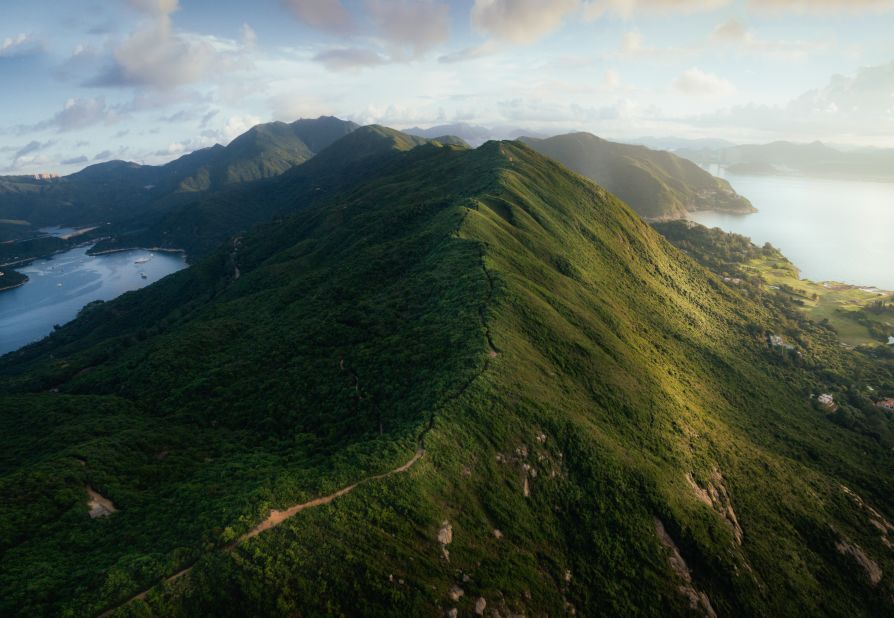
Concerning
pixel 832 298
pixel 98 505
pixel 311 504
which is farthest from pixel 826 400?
pixel 98 505

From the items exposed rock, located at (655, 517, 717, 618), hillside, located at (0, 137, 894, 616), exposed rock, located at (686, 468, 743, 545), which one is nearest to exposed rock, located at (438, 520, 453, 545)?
hillside, located at (0, 137, 894, 616)

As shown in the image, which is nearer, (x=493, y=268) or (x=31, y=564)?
(x=31, y=564)

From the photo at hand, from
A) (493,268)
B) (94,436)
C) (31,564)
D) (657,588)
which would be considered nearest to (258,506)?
(31,564)

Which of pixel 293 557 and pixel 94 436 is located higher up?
pixel 293 557

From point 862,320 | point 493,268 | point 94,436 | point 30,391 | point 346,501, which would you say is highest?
point 493,268

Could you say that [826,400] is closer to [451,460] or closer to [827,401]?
[827,401]

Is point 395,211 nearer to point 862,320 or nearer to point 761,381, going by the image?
point 761,381

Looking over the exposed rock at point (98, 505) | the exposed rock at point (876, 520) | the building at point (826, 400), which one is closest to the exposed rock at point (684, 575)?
the exposed rock at point (876, 520)
